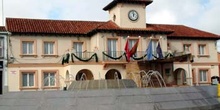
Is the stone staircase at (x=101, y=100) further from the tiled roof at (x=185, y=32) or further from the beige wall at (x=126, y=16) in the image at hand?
the tiled roof at (x=185, y=32)

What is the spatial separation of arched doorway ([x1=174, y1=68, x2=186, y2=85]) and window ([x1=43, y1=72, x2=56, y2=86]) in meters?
12.4

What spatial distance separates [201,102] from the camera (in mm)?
17812

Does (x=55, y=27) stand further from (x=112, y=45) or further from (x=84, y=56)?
(x=112, y=45)

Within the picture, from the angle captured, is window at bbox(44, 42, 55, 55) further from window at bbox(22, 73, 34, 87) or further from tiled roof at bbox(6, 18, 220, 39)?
window at bbox(22, 73, 34, 87)

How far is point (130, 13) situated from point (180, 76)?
8350 mm

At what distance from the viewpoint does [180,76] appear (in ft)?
118

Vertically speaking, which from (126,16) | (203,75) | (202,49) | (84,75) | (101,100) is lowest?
(101,100)

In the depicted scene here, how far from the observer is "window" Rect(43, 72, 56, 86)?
108 ft

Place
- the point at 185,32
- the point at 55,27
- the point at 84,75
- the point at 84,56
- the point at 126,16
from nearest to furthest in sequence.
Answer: the point at 84,56
the point at 84,75
the point at 126,16
the point at 55,27
the point at 185,32

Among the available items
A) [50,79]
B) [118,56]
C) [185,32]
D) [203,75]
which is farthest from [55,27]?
[203,75]

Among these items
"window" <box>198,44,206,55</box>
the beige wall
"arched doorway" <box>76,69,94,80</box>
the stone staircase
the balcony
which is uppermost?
the beige wall

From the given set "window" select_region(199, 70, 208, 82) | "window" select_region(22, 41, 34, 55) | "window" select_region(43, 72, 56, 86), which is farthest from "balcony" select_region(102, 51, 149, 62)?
"window" select_region(199, 70, 208, 82)

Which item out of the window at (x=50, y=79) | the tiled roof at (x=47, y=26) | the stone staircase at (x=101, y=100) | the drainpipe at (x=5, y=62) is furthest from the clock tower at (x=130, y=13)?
the stone staircase at (x=101, y=100)

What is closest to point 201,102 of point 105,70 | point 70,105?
point 70,105
